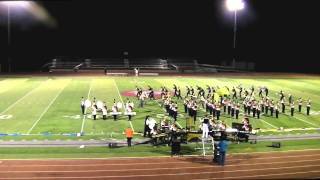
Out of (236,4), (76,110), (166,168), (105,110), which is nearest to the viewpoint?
(166,168)

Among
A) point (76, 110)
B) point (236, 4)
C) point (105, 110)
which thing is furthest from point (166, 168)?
point (236, 4)

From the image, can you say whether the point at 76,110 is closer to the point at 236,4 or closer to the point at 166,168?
the point at 166,168

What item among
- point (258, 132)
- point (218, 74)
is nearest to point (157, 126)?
point (258, 132)

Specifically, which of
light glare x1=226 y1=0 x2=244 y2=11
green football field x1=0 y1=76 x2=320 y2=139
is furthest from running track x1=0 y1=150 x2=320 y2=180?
light glare x1=226 y1=0 x2=244 y2=11

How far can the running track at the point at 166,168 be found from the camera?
14258mm

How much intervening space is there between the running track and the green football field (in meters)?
4.56

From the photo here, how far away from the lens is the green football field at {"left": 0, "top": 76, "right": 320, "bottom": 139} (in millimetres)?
21781

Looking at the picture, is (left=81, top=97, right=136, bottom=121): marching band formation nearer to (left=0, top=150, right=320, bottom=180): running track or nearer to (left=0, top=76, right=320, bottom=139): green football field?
(left=0, top=76, right=320, bottom=139): green football field

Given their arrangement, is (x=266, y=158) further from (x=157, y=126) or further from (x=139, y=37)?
A: (x=139, y=37)

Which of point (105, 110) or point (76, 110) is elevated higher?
point (105, 110)

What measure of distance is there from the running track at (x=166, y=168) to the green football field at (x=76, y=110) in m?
4.56

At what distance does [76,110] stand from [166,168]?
542 inches

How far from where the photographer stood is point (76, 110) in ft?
90.5

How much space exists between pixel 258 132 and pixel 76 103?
13.9 meters
